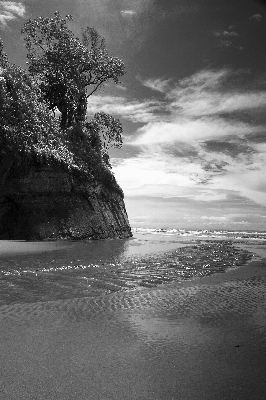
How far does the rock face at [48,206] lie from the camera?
15312 mm

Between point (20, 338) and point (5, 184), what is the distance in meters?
13.8

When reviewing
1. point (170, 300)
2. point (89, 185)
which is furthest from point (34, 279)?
point (89, 185)

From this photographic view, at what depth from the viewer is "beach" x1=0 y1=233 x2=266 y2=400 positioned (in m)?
2.10

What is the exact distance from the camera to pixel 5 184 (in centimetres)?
1556

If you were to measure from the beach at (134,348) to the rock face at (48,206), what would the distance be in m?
11.3

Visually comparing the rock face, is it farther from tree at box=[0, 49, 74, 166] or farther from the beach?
Result: the beach

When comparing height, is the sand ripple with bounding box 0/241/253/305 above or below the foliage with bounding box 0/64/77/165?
below

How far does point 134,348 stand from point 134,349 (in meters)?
0.02

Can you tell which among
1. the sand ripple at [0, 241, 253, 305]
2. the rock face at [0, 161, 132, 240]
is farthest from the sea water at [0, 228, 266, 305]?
the rock face at [0, 161, 132, 240]

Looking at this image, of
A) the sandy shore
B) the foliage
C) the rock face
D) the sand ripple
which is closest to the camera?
the sandy shore

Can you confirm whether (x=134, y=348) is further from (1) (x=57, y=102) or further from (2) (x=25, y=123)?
(1) (x=57, y=102)

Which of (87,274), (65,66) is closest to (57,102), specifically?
(65,66)

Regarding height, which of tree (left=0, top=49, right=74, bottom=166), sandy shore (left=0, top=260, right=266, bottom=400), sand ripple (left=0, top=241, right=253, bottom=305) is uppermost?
tree (left=0, top=49, right=74, bottom=166)

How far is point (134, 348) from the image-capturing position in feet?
9.12
